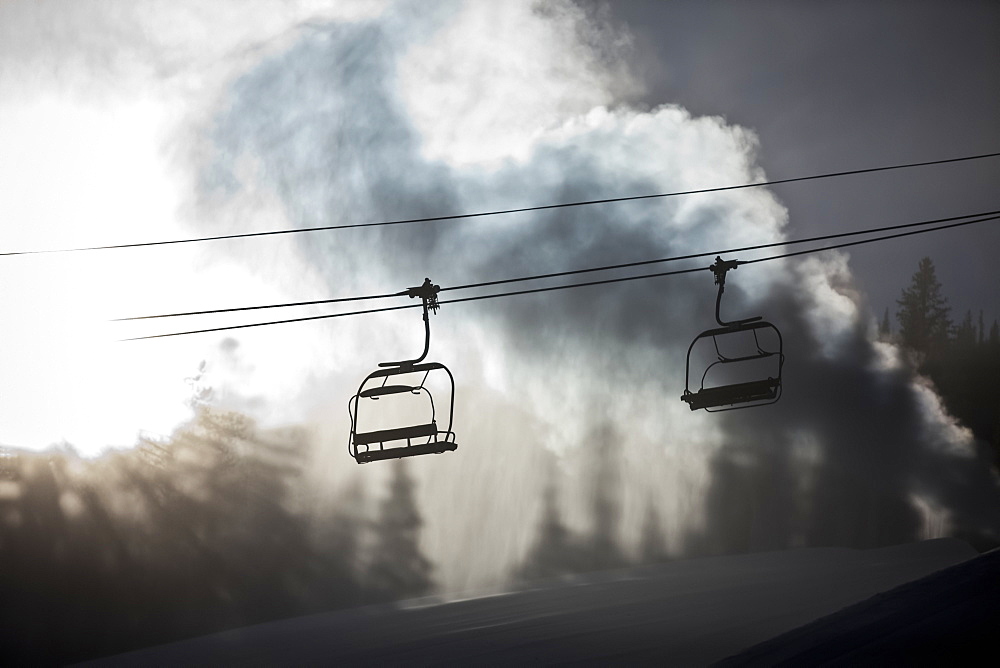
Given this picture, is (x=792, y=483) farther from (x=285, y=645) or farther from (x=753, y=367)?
(x=285, y=645)

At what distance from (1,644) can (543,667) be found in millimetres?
67470

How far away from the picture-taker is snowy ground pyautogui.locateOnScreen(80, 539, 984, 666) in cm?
4556

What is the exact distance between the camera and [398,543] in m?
126

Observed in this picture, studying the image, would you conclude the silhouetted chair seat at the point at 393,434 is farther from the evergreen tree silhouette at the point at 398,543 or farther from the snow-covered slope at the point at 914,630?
the evergreen tree silhouette at the point at 398,543

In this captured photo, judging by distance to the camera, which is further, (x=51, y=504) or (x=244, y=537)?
(x=244, y=537)

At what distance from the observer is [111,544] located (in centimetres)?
9806

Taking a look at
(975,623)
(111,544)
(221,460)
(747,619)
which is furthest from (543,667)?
(111,544)

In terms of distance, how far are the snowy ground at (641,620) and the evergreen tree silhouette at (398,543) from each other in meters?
6.11

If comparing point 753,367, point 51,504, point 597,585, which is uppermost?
point 753,367

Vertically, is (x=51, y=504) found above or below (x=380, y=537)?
above

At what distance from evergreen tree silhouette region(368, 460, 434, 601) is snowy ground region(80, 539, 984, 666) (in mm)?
6106

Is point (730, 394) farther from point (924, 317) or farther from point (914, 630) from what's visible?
point (924, 317)

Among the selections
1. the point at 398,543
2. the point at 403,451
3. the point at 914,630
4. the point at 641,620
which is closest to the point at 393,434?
the point at 403,451

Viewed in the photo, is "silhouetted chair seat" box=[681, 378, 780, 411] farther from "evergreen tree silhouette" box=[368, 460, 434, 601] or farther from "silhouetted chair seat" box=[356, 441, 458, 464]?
"evergreen tree silhouette" box=[368, 460, 434, 601]
